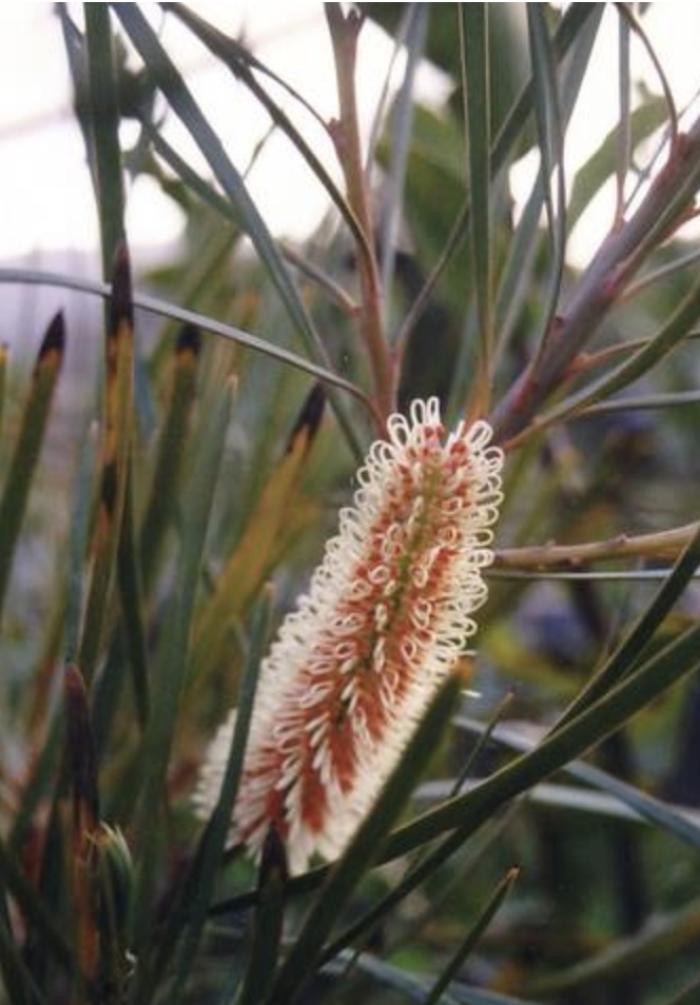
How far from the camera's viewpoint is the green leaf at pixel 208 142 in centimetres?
31

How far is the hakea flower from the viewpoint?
31 centimetres

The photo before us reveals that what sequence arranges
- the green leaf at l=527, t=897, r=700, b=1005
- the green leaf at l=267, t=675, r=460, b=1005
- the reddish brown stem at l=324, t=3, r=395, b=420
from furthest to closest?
1. the green leaf at l=527, t=897, r=700, b=1005
2. the reddish brown stem at l=324, t=3, r=395, b=420
3. the green leaf at l=267, t=675, r=460, b=1005

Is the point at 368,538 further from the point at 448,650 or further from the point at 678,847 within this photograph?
the point at 678,847

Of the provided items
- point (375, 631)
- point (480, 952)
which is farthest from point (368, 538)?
point (480, 952)

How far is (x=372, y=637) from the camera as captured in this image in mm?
313

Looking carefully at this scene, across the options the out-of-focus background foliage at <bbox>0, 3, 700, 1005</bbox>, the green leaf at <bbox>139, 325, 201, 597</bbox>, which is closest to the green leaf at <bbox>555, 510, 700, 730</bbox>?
the out-of-focus background foliage at <bbox>0, 3, 700, 1005</bbox>

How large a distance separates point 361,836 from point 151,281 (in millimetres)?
614

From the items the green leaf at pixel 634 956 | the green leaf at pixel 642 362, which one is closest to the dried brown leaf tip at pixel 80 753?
the green leaf at pixel 642 362

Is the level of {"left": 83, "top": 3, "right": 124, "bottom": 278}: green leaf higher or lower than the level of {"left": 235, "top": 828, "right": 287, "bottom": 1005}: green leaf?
higher

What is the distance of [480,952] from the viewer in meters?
0.62

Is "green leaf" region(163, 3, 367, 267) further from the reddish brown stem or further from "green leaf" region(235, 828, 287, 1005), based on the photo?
"green leaf" region(235, 828, 287, 1005)

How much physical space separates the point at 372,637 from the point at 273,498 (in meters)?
0.08

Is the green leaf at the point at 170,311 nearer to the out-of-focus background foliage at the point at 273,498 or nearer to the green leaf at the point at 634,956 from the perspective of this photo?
the out-of-focus background foliage at the point at 273,498

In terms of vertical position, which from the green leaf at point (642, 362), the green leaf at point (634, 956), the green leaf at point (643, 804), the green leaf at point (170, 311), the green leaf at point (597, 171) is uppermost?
the green leaf at point (597, 171)
